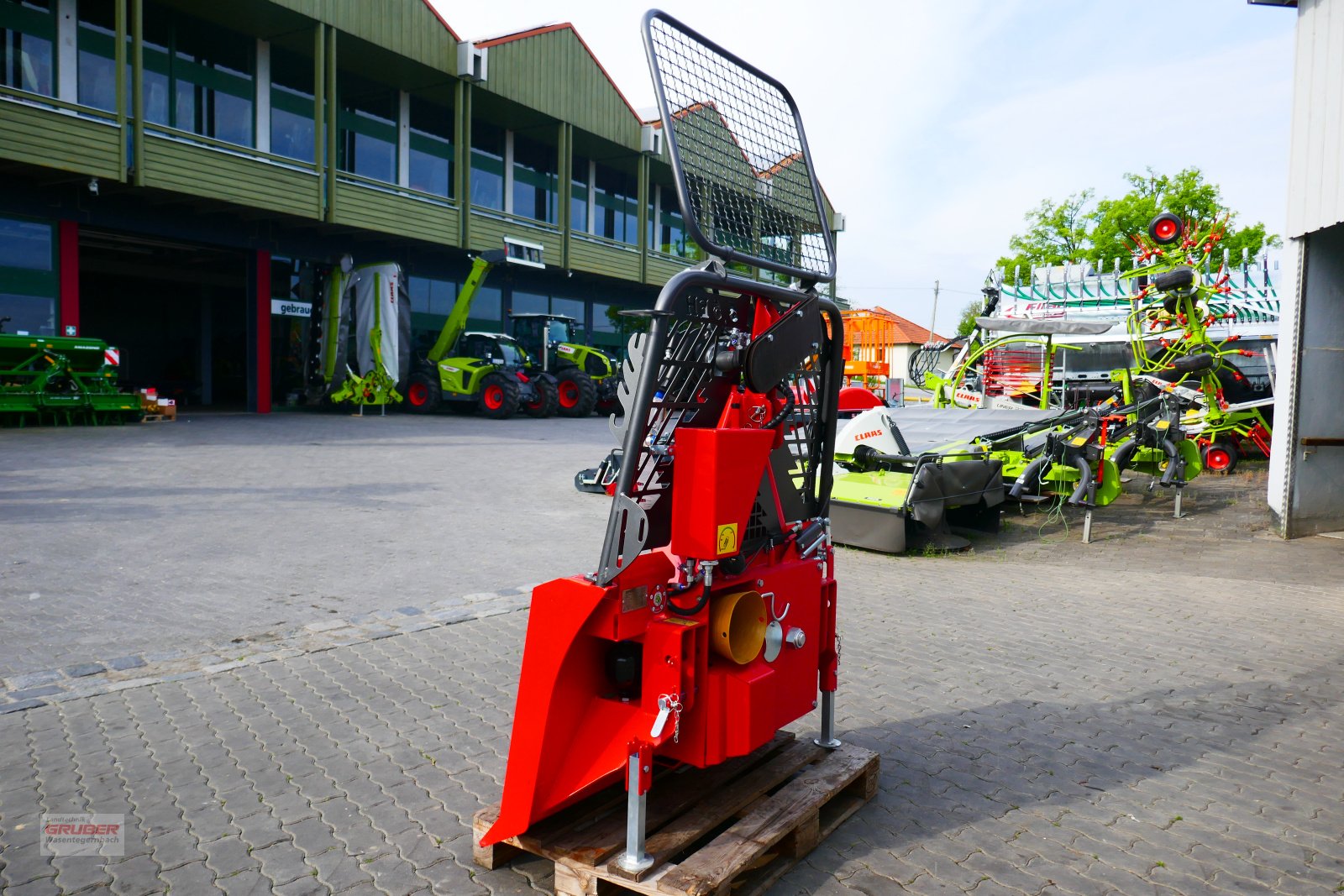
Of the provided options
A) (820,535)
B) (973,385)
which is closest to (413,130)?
(973,385)

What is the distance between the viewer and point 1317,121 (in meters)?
9.37

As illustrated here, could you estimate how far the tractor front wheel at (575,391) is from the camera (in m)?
24.3

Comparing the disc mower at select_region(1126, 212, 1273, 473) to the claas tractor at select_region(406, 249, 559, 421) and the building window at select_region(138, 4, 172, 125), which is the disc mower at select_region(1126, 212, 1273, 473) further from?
the building window at select_region(138, 4, 172, 125)

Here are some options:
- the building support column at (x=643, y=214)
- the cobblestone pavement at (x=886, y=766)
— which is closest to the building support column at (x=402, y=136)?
the building support column at (x=643, y=214)

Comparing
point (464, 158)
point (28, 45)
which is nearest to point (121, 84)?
point (28, 45)

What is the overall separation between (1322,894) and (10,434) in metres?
17.1

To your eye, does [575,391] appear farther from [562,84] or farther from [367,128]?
[562,84]

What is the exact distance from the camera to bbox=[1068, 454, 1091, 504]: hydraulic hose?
9.30 m

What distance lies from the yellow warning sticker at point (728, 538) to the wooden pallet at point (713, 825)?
0.88m

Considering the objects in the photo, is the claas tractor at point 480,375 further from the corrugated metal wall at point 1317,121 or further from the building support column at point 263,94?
the corrugated metal wall at point 1317,121

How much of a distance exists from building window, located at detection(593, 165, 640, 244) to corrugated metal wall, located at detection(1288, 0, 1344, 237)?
23.3 m

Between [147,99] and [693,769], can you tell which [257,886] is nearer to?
[693,769]

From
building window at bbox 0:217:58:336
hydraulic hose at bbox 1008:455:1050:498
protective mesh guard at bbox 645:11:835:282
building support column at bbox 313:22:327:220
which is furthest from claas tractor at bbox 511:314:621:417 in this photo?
protective mesh guard at bbox 645:11:835:282

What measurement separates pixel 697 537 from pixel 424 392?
21.9m
